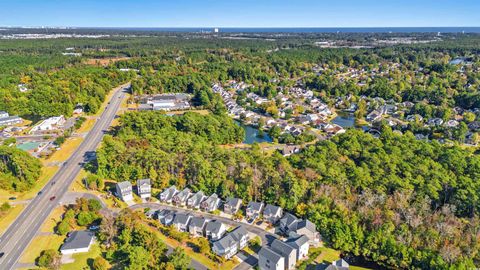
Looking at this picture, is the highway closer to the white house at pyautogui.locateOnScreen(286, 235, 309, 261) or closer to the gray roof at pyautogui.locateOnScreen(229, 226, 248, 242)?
the gray roof at pyautogui.locateOnScreen(229, 226, 248, 242)

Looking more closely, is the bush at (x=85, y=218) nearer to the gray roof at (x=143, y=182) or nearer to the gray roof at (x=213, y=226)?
the gray roof at (x=143, y=182)

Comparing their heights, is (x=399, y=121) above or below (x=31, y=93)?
below


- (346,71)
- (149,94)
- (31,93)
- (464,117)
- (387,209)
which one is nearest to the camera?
(387,209)

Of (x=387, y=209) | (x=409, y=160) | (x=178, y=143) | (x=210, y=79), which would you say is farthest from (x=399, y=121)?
(x=210, y=79)

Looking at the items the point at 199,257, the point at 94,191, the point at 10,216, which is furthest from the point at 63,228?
the point at 199,257

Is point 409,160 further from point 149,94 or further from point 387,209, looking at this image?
point 149,94

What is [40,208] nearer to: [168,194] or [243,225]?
[168,194]
